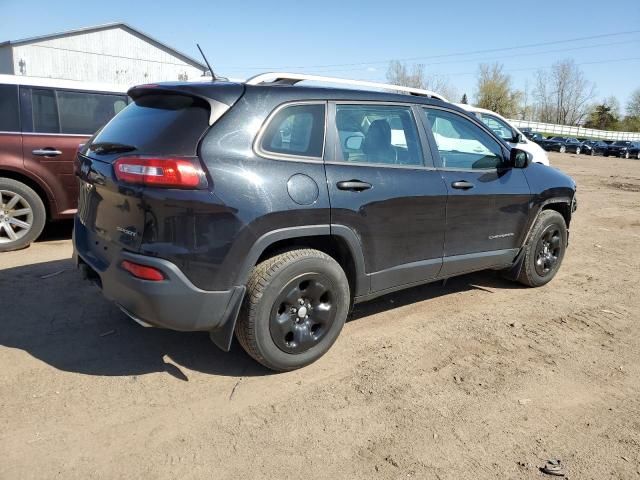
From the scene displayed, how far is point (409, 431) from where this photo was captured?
2754 millimetres

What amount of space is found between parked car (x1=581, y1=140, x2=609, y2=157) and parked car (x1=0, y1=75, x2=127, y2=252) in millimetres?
45625

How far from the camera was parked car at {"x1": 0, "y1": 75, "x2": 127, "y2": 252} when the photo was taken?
5.64 metres

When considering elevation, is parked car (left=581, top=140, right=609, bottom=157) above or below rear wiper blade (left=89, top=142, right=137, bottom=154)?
above

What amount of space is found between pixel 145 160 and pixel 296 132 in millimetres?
930

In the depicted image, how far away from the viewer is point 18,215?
5.71 meters

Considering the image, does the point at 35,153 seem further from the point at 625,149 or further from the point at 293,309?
the point at 625,149

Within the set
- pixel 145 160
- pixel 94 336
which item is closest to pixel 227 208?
pixel 145 160

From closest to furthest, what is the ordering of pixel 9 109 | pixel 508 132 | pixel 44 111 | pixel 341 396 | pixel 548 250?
pixel 341 396
pixel 548 250
pixel 9 109
pixel 44 111
pixel 508 132

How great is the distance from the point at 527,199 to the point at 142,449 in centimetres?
376

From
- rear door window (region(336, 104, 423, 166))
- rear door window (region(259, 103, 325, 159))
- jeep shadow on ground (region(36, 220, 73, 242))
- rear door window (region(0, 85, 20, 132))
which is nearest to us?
rear door window (region(259, 103, 325, 159))

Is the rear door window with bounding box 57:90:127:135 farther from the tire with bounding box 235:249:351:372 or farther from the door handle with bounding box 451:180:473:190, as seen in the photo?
the door handle with bounding box 451:180:473:190

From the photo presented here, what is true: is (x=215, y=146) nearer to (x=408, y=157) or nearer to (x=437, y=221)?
(x=408, y=157)

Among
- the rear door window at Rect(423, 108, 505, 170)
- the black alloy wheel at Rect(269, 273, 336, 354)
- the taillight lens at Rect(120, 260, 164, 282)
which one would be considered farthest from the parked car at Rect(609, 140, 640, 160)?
the taillight lens at Rect(120, 260, 164, 282)

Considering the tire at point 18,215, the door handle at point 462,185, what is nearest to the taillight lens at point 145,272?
the door handle at point 462,185
